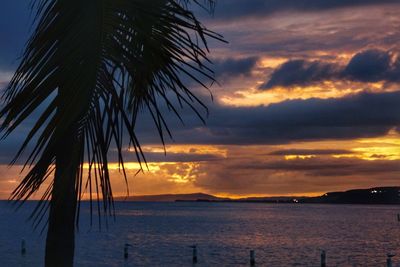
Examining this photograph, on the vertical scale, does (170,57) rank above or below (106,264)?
above

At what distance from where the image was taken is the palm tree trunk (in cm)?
536

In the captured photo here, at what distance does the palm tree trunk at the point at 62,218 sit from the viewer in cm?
536

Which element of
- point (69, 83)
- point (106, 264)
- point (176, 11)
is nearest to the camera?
point (69, 83)

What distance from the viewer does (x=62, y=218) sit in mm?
6113

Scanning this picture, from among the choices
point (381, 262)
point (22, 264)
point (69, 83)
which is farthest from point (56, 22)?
point (381, 262)

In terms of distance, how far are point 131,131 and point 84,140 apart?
13.9 inches

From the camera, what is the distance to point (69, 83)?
16.0ft

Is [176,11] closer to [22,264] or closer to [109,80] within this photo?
[109,80]

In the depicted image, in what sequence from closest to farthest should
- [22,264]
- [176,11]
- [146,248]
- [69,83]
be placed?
[69,83], [176,11], [22,264], [146,248]

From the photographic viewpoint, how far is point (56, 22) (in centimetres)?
514

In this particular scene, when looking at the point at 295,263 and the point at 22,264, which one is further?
the point at 295,263

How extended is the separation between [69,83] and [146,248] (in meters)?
85.5

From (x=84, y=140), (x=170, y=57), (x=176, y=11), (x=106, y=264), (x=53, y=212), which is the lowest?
(x=106, y=264)

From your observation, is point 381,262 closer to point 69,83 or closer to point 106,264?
point 106,264
